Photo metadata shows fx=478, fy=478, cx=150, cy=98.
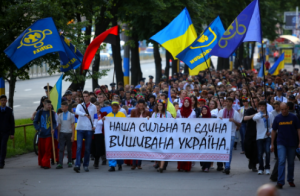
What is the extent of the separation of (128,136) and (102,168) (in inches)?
42.8

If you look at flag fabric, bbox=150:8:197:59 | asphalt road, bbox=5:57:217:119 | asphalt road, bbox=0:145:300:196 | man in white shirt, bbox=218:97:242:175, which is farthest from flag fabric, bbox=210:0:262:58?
asphalt road, bbox=5:57:217:119

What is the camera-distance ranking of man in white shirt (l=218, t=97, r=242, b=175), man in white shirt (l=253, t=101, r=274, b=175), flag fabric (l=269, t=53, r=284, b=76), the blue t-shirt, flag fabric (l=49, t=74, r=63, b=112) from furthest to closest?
1. flag fabric (l=269, t=53, r=284, b=76)
2. flag fabric (l=49, t=74, r=63, b=112)
3. man in white shirt (l=218, t=97, r=242, b=175)
4. man in white shirt (l=253, t=101, r=274, b=175)
5. the blue t-shirt

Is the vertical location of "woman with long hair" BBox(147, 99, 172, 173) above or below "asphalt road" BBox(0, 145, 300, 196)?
above

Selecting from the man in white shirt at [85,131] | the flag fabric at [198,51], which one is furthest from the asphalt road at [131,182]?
the flag fabric at [198,51]

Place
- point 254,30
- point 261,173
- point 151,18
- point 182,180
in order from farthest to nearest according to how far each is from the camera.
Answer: point 151,18, point 254,30, point 261,173, point 182,180

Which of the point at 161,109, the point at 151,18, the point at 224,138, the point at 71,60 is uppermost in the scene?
the point at 151,18

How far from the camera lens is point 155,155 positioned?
10.8 m

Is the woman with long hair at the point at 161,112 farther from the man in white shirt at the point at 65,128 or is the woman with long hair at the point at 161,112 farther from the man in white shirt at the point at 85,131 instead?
the man in white shirt at the point at 65,128

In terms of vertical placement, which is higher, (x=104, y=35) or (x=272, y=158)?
(x=104, y=35)

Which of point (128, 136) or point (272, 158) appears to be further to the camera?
point (272, 158)

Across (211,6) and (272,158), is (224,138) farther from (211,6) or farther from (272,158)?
(211,6)

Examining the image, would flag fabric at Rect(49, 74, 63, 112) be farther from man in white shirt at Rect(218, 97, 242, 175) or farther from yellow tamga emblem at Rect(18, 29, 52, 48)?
man in white shirt at Rect(218, 97, 242, 175)

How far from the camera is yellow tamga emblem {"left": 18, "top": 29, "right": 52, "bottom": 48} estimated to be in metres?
11.2

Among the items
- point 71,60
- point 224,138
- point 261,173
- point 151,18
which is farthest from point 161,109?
point 151,18
